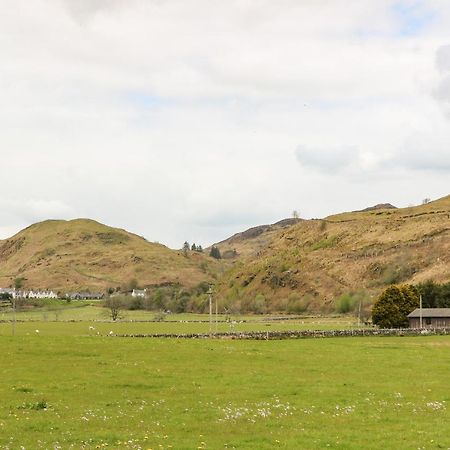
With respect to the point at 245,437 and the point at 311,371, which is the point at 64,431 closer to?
the point at 245,437

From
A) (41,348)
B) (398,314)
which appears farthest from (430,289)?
(41,348)

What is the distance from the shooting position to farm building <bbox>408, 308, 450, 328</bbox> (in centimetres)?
12494

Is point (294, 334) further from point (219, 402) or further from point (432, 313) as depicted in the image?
point (219, 402)

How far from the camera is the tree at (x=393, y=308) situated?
408ft

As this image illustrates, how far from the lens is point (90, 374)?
41625 mm

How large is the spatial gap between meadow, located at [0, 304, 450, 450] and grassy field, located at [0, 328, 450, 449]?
0.05m

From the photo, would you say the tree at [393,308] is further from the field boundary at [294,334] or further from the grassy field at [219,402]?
the grassy field at [219,402]

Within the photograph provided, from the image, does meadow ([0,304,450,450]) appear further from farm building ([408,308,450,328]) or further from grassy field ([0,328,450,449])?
farm building ([408,308,450,328])

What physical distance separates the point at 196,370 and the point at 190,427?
65.9 ft

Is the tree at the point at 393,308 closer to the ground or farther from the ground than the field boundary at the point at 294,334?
farther from the ground

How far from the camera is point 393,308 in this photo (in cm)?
12544

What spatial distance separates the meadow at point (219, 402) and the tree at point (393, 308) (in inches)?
2753

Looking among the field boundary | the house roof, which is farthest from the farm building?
the field boundary

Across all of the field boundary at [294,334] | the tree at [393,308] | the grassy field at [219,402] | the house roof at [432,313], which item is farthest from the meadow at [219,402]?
the house roof at [432,313]
